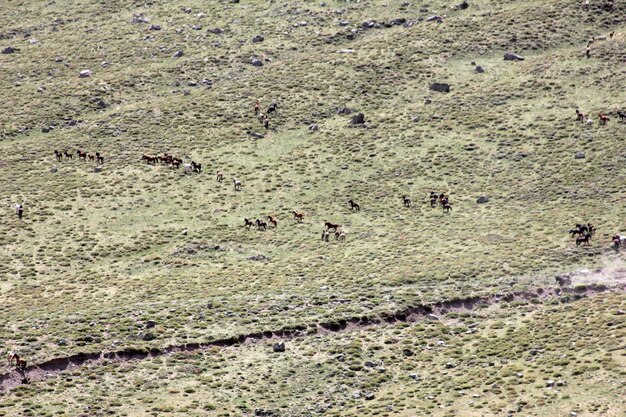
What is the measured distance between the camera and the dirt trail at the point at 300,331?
44.7m

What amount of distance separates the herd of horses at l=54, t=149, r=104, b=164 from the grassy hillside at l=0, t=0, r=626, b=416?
0.50 m

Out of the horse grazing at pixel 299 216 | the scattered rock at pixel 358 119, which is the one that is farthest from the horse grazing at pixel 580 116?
the horse grazing at pixel 299 216

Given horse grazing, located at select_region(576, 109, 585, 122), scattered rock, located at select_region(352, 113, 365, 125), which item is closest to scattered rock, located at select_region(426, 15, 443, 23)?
scattered rock, located at select_region(352, 113, 365, 125)

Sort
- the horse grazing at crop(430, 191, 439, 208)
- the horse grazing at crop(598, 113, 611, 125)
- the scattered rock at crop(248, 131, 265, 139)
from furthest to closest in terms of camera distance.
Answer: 1. the scattered rock at crop(248, 131, 265, 139)
2. the horse grazing at crop(598, 113, 611, 125)
3. the horse grazing at crop(430, 191, 439, 208)

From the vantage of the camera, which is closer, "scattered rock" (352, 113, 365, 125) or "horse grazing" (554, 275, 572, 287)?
"horse grazing" (554, 275, 572, 287)

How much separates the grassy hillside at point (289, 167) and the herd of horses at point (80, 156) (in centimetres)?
50

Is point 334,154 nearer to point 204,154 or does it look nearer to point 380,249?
point 204,154

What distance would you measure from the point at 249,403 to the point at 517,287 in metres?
15.8

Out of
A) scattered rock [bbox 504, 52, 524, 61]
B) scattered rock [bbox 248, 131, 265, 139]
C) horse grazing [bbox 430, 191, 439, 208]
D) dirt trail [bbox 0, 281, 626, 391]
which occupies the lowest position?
dirt trail [bbox 0, 281, 626, 391]

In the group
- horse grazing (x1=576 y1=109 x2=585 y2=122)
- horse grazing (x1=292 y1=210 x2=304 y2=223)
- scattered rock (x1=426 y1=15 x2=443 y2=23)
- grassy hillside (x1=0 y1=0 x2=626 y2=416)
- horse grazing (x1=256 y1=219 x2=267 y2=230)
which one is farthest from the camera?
scattered rock (x1=426 y1=15 x2=443 y2=23)

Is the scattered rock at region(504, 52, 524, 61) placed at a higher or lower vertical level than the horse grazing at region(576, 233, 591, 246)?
higher

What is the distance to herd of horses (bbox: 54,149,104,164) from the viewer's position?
7206 centimetres

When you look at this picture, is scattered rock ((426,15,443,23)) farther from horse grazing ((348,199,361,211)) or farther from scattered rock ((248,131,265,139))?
horse grazing ((348,199,361,211))

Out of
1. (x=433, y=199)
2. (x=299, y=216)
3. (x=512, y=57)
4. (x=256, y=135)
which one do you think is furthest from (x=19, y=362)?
(x=512, y=57)
